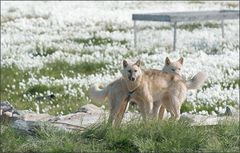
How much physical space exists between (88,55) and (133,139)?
13.7 metres

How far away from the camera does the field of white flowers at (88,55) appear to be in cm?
1677

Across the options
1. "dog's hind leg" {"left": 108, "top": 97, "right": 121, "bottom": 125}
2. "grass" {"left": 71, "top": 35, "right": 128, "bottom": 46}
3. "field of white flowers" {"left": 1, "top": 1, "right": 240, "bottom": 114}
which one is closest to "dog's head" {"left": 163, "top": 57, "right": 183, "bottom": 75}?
"dog's hind leg" {"left": 108, "top": 97, "right": 121, "bottom": 125}

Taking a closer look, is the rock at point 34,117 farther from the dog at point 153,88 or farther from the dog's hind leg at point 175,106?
the dog's hind leg at point 175,106

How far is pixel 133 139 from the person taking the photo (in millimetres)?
9555

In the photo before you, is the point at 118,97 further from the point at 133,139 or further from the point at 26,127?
the point at 26,127

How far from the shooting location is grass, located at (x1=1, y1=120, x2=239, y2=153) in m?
9.35

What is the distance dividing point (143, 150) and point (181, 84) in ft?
5.26

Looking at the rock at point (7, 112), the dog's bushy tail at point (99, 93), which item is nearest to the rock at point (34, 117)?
the rock at point (7, 112)

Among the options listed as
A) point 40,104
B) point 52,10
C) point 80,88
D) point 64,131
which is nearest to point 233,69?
point 80,88

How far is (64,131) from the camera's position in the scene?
33.1 ft

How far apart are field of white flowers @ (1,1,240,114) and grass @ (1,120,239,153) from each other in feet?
16.2

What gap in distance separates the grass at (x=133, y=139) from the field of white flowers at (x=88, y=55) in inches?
194

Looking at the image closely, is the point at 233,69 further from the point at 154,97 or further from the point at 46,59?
the point at 154,97

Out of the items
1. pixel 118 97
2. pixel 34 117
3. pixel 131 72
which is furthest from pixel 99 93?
pixel 34 117
